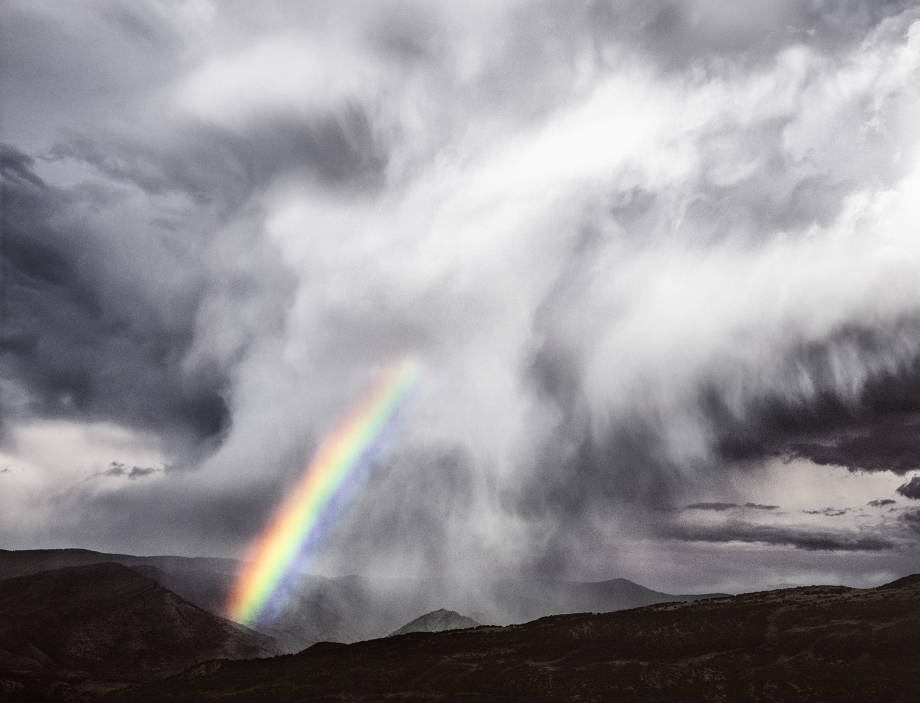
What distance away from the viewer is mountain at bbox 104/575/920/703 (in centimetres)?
13362

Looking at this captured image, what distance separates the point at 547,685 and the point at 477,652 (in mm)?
32304

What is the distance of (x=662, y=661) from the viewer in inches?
5960

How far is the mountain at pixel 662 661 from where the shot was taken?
13362cm

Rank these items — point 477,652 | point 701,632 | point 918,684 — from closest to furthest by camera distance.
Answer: point 918,684 < point 701,632 < point 477,652

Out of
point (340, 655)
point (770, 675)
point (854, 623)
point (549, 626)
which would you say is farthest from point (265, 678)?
point (854, 623)

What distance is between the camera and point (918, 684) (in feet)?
401

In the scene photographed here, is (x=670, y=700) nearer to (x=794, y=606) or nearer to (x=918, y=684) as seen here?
(x=918, y=684)

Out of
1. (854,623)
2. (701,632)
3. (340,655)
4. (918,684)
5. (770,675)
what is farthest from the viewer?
(340,655)

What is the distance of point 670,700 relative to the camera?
137 m

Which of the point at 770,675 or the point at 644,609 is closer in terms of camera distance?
the point at 770,675

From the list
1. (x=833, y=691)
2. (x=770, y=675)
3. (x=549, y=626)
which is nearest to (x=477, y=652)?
(x=549, y=626)

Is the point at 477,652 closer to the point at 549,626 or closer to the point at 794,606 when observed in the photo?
the point at 549,626

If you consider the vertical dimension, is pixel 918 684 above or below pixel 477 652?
below

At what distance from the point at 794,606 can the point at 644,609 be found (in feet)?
120
